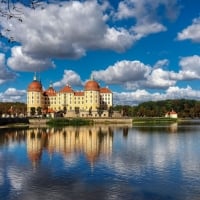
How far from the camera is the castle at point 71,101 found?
90.8 meters

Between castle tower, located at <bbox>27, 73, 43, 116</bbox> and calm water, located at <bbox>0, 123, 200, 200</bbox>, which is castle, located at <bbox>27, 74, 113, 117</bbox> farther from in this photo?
calm water, located at <bbox>0, 123, 200, 200</bbox>

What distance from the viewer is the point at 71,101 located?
93.7 meters

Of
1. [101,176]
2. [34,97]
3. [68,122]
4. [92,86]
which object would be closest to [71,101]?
[92,86]

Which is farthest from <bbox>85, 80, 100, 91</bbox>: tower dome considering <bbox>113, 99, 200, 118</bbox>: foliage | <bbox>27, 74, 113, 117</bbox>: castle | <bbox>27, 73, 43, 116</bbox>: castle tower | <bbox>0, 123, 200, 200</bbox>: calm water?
<bbox>0, 123, 200, 200</bbox>: calm water

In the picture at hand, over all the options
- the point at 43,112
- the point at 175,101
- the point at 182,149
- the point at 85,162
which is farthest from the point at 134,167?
the point at 175,101

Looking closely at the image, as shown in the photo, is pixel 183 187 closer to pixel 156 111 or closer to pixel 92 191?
pixel 92 191

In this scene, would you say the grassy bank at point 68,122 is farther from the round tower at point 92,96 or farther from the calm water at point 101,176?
the calm water at point 101,176

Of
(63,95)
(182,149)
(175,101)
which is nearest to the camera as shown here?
(182,149)

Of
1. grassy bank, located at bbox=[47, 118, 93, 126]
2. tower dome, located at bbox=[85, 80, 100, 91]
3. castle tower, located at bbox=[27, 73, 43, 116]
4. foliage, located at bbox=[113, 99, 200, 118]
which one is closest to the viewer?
grassy bank, located at bbox=[47, 118, 93, 126]

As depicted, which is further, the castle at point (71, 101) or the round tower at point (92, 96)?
the round tower at point (92, 96)

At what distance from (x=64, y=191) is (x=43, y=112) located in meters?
75.6

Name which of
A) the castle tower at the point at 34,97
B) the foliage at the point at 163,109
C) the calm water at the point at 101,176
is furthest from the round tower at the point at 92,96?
the calm water at the point at 101,176

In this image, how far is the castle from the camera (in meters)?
90.8

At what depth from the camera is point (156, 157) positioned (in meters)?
21.5
